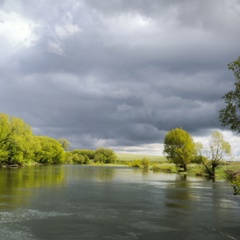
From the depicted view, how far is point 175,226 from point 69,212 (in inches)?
314

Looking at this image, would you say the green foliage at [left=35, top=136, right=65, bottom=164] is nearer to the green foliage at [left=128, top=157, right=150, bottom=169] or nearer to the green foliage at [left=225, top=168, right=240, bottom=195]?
the green foliage at [left=128, top=157, right=150, bottom=169]

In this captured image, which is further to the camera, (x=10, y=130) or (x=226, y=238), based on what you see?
(x=10, y=130)

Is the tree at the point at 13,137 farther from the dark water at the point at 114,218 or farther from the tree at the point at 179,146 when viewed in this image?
the dark water at the point at 114,218

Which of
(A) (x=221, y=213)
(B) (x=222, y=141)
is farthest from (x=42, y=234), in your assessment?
(B) (x=222, y=141)

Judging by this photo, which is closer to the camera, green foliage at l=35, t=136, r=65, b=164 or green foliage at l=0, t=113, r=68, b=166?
green foliage at l=0, t=113, r=68, b=166

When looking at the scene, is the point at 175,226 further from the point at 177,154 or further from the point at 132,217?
the point at 177,154

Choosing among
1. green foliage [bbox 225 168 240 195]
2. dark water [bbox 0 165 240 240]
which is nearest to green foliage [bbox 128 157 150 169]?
green foliage [bbox 225 168 240 195]

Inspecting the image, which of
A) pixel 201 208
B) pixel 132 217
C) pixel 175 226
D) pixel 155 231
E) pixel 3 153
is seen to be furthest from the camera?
pixel 3 153

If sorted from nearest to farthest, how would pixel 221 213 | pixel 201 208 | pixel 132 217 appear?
pixel 132 217 → pixel 221 213 → pixel 201 208

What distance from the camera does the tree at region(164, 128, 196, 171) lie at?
97.9 m

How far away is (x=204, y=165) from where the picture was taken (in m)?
77.0

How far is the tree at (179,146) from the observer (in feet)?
321

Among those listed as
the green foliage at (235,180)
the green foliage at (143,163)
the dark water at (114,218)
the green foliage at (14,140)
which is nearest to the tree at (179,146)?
the green foliage at (235,180)

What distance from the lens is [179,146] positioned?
333 ft
